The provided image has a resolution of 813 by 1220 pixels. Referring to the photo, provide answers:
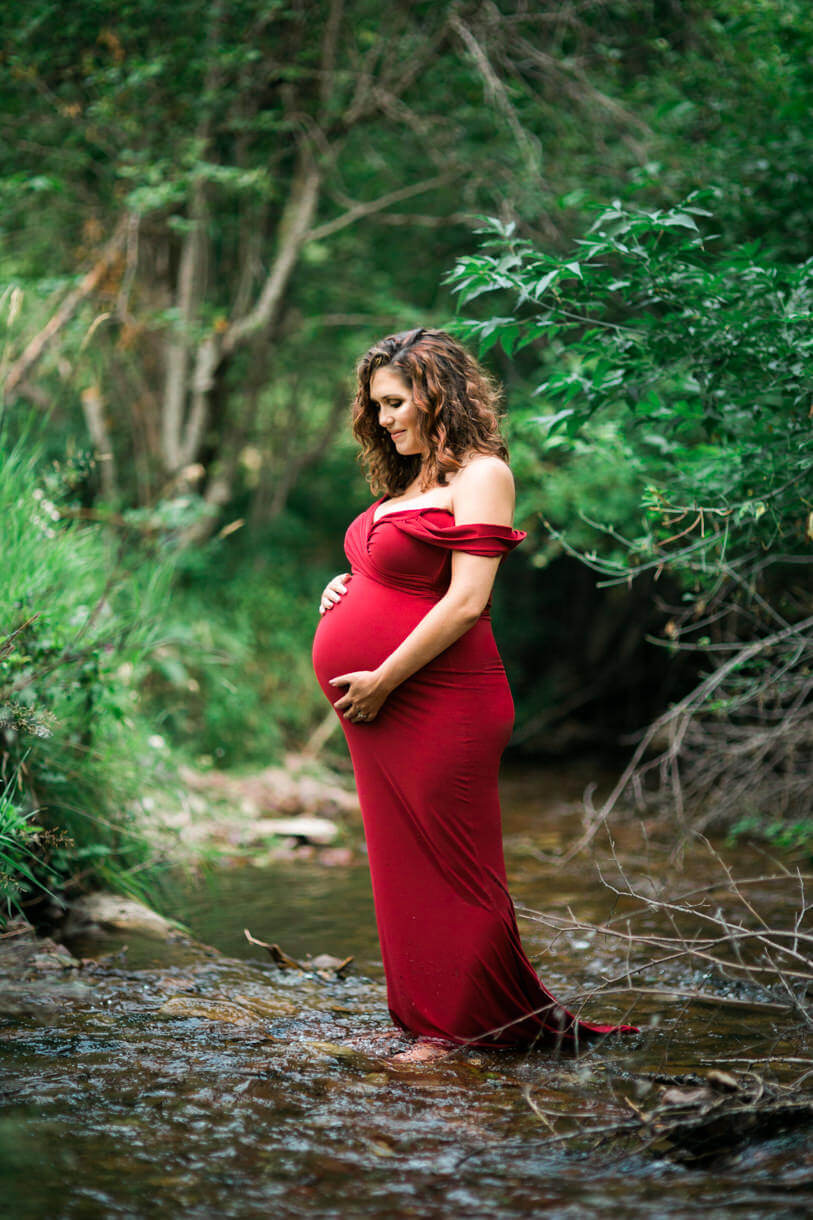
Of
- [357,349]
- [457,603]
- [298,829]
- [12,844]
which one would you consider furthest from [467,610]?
[357,349]

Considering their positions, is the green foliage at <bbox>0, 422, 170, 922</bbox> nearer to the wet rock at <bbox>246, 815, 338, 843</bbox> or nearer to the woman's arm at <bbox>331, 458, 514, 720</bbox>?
the woman's arm at <bbox>331, 458, 514, 720</bbox>

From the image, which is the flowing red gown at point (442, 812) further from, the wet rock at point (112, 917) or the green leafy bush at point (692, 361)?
the wet rock at point (112, 917)

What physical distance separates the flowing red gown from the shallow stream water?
139 millimetres

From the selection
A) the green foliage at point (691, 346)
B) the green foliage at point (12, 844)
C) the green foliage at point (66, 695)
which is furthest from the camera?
the green foliage at point (66, 695)

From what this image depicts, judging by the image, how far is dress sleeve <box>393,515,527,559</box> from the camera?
262cm

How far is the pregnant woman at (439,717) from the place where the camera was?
266 cm

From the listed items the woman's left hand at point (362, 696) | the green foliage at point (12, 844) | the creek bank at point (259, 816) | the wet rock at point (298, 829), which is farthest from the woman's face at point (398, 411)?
the wet rock at point (298, 829)

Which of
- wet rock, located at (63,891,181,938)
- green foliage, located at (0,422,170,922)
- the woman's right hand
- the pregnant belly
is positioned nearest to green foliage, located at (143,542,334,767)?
green foliage, located at (0,422,170,922)

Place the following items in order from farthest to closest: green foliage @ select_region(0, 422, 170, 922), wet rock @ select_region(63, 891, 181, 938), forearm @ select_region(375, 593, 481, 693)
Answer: wet rock @ select_region(63, 891, 181, 938) < green foliage @ select_region(0, 422, 170, 922) < forearm @ select_region(375, 593, 481, 693)

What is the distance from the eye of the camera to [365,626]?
9.11ft

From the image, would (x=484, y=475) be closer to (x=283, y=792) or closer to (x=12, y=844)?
(x=12, y=844)

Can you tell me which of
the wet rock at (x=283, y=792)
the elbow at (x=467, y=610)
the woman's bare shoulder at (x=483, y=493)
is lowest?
the wet rock at (x=283, y=792)

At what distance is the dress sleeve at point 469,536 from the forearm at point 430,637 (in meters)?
0.13

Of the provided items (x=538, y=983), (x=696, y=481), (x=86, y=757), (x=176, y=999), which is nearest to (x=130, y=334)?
(x=86, y=757)
